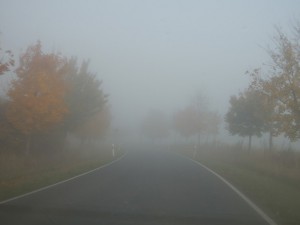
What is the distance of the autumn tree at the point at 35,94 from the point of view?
947 inches

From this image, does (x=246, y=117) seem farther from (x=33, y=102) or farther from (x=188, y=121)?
(x=188, y=121)

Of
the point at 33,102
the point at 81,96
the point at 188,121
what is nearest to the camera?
the point at 33,102

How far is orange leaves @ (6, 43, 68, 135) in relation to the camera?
24031 mm

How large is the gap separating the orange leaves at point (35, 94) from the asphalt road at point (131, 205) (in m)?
10.4

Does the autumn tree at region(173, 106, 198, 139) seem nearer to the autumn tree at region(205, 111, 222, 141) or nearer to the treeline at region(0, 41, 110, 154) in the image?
the autumn tree at region(205, 111, 222, 141)

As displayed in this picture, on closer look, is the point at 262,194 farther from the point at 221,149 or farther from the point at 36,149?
the point at 221,149

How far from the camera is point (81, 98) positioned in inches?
1528

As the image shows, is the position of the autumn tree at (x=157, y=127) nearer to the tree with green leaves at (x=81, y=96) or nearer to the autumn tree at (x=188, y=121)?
the autumn tree at (x=188, y=121)

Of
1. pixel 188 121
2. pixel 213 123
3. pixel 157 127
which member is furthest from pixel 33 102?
pixel 157 127

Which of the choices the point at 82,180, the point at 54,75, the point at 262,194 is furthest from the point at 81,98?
the point at 262,194

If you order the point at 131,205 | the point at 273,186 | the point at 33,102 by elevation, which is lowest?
the point at 131,205

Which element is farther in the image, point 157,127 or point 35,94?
point 157,127

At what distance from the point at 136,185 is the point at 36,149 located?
1732 cm

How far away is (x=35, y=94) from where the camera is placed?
80.7 feet
